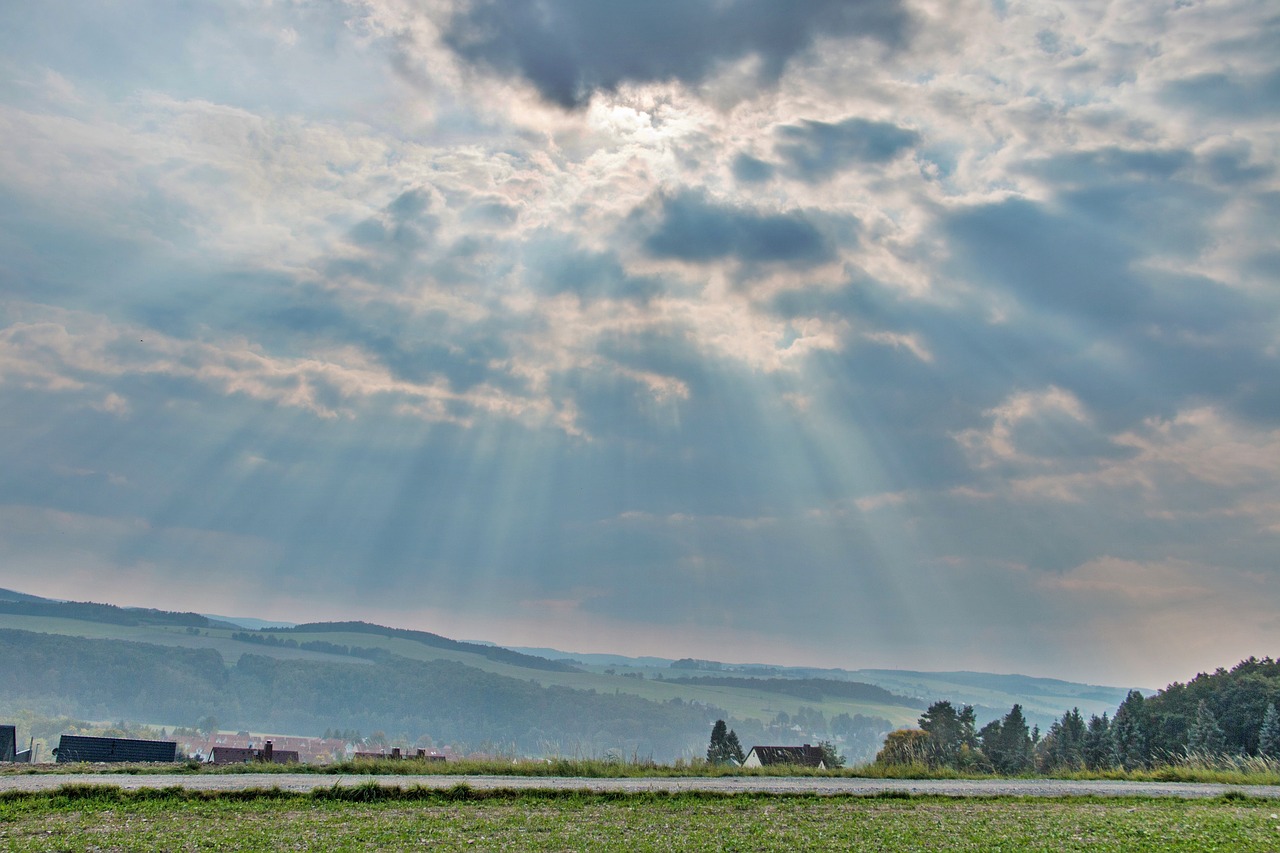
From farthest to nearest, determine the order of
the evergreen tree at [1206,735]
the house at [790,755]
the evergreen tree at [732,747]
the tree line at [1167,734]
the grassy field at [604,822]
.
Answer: the evergreen tree at [732,747], the house at [790,755], the evergreen tree at [1206,735], the tree line at [1167,734], the grassy field at [604,822]

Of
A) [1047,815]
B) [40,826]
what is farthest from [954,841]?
[40,826]

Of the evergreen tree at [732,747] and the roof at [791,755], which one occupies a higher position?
the roof at [791,755]

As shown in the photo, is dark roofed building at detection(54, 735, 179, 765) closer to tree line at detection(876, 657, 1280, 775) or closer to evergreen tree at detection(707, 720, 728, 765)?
tree line at detection(876, 657, 1280, 775)

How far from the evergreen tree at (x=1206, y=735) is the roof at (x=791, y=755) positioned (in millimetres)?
21181

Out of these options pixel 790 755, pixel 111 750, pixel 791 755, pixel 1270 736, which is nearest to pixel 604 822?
pixel 111 750

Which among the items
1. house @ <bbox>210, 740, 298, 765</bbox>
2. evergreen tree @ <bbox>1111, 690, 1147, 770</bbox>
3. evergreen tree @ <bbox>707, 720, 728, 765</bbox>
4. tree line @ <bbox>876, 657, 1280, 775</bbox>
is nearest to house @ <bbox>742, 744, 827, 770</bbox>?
tree line @ <bbox>876, 657, 1280, 775</bbox>

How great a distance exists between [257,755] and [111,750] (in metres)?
5.70

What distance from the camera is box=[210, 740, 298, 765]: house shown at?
34688 mm

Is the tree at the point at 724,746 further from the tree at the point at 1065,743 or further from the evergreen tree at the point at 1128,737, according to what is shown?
the evergreen tree at the point at 1128,737

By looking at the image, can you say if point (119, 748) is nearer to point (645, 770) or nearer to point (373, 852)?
point (645, 770)

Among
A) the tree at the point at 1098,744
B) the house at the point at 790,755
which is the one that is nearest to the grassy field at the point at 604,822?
the tree at the point at 1098,744

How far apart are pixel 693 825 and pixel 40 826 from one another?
13.7m

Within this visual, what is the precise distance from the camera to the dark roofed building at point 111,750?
105 feet

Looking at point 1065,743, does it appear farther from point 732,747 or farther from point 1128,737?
point 732,747
